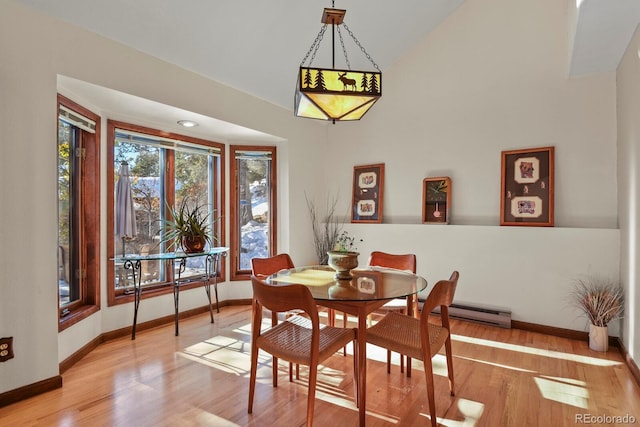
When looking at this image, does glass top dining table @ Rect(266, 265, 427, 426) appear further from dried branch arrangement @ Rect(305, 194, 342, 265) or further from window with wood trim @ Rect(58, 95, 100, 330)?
dried branch arrangement @ Rect(305, 194, 342, 265)

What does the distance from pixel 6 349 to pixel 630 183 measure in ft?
15.1

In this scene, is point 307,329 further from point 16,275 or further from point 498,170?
point 498,170

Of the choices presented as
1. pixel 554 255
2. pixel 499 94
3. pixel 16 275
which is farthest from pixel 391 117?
pixel 16 275

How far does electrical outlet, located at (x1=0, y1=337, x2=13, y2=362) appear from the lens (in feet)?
6.99

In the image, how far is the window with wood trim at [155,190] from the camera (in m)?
3.45

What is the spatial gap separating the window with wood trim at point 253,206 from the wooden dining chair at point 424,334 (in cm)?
255

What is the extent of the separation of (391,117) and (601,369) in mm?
3343

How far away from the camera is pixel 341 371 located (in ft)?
8.70

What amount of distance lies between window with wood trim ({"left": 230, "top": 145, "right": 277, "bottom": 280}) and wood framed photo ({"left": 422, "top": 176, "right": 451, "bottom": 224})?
1930 mm

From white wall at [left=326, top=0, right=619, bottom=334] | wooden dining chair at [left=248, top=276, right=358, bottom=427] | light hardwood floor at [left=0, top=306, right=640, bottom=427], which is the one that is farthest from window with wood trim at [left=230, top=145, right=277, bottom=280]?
wooden dining chair at [left=248, top=276, right=358, bottom=427]

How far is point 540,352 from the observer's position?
3.01m

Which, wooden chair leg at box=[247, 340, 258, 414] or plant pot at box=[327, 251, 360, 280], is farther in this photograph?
plant pot at box=[327, 251, 360, 280]

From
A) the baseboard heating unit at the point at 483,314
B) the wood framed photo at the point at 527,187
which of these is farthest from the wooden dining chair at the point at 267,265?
the wood framed photo at the point at 527,187

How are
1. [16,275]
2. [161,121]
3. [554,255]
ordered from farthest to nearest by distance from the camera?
[161,121] < [554,255] < [16,275]
